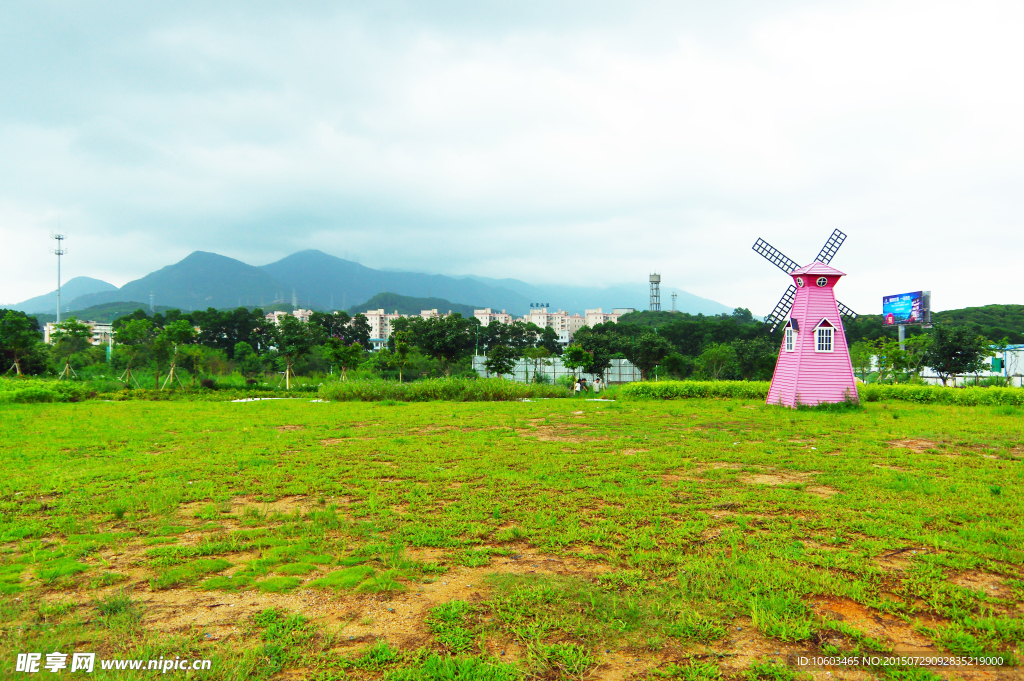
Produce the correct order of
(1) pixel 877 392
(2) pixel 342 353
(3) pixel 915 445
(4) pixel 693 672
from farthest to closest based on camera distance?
(2) pixel 342 353 < (1) pixel 877 392 < (3) pixel 915 445 < (4) pixel 693 672

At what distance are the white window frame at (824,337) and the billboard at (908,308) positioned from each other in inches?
1323

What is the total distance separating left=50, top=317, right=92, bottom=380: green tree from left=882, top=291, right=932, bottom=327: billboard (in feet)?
188

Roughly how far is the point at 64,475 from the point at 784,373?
60.4 ft

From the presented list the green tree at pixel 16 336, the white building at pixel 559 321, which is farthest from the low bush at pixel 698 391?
the white building at pixel 559 321

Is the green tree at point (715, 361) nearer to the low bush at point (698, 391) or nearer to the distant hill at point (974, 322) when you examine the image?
the distant hill at point (974, 322)

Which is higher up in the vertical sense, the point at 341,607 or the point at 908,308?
the point at 908,308

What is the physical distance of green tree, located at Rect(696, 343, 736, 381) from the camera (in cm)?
4244

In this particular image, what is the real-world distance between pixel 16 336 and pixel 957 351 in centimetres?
4832

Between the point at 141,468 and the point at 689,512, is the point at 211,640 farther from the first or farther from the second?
the point at 141,468

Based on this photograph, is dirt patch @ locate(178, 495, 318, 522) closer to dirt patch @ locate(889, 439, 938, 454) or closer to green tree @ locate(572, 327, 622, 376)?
dirt patch @ locate(889, 439, 938, 454)

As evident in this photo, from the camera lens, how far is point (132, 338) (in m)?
26.3

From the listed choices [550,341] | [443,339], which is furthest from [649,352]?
[550,341]

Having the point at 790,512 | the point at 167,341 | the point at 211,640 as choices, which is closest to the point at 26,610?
the point at 211,640

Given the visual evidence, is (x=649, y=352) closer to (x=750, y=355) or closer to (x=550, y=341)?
(x=750, y=355)
